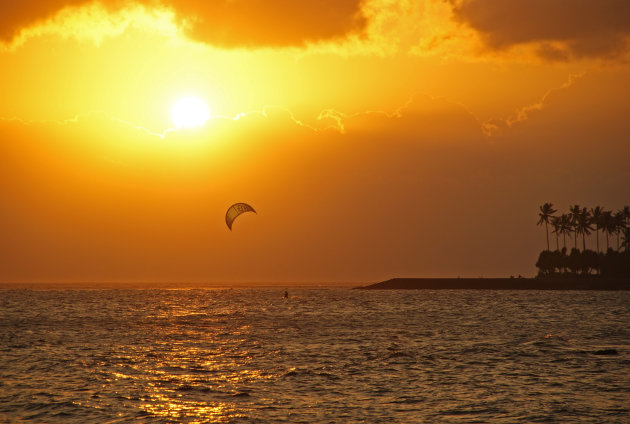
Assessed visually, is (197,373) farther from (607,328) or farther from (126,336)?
(607,328)

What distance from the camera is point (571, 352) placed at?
52688mm

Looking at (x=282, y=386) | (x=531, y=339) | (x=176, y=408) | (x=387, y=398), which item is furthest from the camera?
(x=531, y=339)

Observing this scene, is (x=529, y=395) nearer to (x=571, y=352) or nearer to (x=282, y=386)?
(x=282, y=386)

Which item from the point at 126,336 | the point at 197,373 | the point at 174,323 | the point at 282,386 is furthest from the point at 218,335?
the point at 282,386

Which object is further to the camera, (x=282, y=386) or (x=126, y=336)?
(x=126, y=336)

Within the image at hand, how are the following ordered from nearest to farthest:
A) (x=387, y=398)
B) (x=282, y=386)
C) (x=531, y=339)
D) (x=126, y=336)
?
(x=387, y=398) → (x=282, y=386) → (x=531, y=339) → (x=126, y=336)

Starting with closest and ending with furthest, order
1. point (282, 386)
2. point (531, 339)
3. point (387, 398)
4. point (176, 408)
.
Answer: point (176, 408) < point (387, 398) < point (282, 386) < point (531, 339)

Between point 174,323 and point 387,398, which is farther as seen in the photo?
point 174,323

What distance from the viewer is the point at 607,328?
75.4 meters

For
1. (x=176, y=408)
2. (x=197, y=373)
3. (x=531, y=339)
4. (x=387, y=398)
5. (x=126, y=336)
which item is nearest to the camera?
(x=176, y=408)

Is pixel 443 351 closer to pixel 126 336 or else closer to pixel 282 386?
pixel 282 386

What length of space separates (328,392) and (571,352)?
78.2 ft

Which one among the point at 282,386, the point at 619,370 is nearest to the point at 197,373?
the point at 282,386

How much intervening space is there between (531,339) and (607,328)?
54.2 feet
